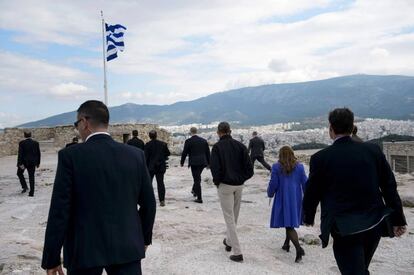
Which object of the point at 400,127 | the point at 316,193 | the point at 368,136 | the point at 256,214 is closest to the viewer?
the point at 316,193

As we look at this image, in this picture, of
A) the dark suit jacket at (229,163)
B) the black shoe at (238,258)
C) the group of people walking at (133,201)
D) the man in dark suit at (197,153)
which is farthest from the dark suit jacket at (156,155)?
the group of people walking at (133,201)

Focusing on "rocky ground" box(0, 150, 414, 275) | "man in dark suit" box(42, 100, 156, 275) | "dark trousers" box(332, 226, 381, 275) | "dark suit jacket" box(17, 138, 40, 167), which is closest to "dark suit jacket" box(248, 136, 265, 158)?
"rocky ground" box(0, 150, 414, 275)

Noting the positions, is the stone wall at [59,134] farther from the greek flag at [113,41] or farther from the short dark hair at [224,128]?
the short dark hair at [224,128]

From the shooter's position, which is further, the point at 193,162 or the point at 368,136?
the point at 368,136

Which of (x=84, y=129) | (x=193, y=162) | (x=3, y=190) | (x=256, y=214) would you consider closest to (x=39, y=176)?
(x=3, y=190)

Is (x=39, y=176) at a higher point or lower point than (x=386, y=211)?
lower

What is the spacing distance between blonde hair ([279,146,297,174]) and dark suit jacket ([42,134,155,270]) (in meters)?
3.77

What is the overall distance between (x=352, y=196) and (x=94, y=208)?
2.06 metres

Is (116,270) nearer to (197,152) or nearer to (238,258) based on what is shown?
(238,258)

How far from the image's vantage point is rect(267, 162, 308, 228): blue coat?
674cm

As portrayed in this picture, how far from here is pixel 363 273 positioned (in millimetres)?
3588

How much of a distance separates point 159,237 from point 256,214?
123 inches

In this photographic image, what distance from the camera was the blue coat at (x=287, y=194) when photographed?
6742 millimetres

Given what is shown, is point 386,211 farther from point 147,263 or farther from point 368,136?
point 368,136
